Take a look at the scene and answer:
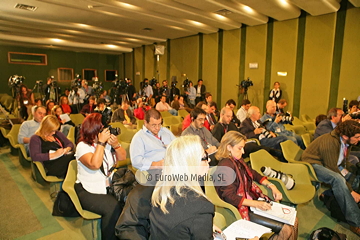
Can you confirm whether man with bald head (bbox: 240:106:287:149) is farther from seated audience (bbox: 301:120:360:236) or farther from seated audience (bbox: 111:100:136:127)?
seated audience (bbox: 111:100:136:127)

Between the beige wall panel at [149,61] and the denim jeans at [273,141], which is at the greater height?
the beige wall panel at [149,61]

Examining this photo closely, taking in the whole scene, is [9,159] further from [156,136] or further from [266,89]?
[266,89]

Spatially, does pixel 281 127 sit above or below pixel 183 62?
below

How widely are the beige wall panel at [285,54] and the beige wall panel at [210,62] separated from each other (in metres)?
2.49

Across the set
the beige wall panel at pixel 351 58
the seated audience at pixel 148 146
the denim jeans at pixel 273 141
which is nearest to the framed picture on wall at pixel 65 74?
the denim jeans at pixel 273 141

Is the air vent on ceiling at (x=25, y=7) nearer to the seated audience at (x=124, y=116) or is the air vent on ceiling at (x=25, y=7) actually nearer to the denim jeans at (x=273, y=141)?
the seated audience at (x=124, y=116)

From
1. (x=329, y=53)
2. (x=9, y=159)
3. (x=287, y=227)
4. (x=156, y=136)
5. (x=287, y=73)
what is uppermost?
(x=329, y=53)

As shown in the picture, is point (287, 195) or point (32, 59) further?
point (32, 59)

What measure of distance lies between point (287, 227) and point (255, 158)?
0.98 metres

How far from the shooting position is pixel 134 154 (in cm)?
256

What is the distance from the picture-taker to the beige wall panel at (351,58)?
253 inches

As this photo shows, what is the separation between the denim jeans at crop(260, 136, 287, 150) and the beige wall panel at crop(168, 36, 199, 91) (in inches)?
282

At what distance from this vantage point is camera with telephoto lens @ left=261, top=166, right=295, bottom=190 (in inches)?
102

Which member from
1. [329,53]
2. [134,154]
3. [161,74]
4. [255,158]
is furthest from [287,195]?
A: [161,74]
